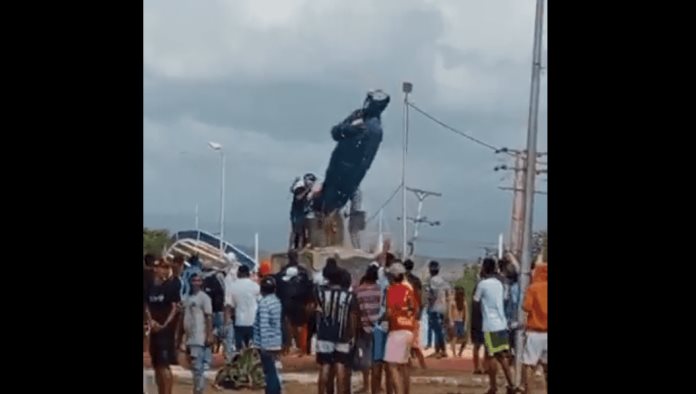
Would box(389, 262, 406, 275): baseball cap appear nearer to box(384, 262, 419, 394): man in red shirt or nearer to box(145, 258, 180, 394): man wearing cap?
box(384, 262, 419, 394): man in red shirt

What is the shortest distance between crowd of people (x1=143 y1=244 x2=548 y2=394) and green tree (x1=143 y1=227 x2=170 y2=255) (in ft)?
0.19

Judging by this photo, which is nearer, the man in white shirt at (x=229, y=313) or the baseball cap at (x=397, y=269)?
the baseball cap at (x=397, y=269)

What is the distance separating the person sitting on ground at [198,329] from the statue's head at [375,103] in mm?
1023

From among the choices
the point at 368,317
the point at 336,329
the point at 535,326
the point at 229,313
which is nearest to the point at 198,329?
the point at 229,313

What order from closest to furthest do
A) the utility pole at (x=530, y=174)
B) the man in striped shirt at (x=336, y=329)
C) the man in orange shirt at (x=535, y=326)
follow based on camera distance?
the utility pole at (x=530, y=174)
the man in orange shirt at (x=535, y=326)
the man in striped shirt at (x=336, y=329)

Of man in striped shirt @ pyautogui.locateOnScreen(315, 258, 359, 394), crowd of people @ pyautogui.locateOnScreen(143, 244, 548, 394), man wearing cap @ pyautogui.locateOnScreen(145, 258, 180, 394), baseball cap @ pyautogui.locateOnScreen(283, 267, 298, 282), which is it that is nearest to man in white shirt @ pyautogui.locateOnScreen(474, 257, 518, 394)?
crowd of people @ pyautogui.locateOnScreen(143, 244, 548, 394)

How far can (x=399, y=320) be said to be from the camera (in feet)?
16.3

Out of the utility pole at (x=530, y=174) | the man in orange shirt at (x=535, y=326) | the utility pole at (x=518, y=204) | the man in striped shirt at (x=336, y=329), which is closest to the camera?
the utility pole at (x=530, y=174)

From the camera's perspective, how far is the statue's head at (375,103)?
473 centimetres

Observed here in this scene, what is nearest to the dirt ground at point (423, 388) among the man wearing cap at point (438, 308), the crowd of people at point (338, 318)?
the crowd of people at point (338, 318)

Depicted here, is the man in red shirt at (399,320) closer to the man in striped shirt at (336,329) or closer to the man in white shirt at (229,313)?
the man in striped shirt at (336,329)

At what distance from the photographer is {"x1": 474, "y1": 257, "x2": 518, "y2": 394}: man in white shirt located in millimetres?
4930
